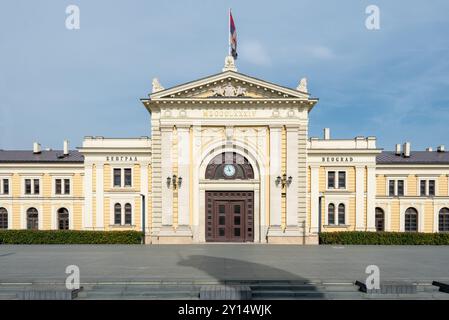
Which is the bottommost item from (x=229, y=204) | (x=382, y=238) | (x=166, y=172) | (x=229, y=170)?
(x=382, y=238)

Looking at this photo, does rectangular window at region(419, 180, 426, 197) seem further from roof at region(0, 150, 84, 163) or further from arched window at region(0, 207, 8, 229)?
arched window at region(0, 207, 8, 229)

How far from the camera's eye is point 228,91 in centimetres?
3219

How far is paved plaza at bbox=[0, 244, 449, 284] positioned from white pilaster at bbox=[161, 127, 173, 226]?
602 centimetres

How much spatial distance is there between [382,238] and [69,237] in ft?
86.0

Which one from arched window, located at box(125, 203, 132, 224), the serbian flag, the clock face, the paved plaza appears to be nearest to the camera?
the paved plaza

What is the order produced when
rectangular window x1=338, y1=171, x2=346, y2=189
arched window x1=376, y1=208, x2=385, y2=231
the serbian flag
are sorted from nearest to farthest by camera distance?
1. the serbian flag
2. rectangular window x1=338, y1=171, x2=346, y2=189
3. arched window x1=376, y1=208, x2=385, y2=231

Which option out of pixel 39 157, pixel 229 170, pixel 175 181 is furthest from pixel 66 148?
pixel 229 170

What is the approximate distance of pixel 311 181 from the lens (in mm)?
36844

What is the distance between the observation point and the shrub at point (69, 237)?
1261 inches

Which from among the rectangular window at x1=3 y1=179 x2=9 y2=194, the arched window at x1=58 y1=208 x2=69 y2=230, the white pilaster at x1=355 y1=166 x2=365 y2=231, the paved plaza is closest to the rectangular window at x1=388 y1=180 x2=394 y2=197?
the white pilaster at x1=355 y1=166 x2=365 y2=231

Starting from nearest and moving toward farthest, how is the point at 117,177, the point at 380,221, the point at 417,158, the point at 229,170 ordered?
1. the point at 229,170
2. the point at 117,177
3. the point at 380,221
4. the point at 417,158

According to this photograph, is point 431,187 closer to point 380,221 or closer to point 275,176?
point 380,221

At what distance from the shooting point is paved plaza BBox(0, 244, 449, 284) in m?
16.2
